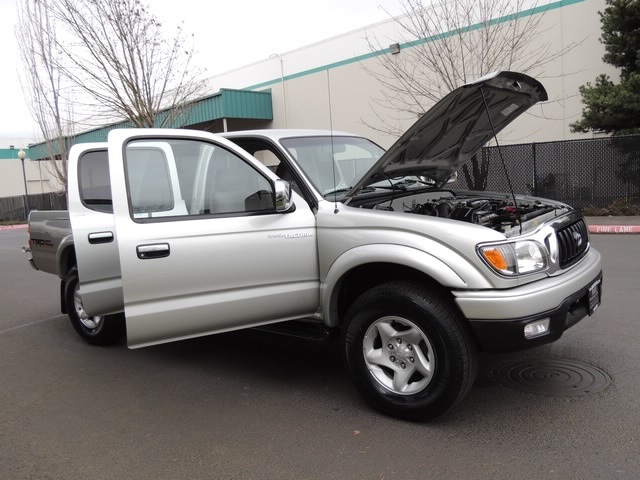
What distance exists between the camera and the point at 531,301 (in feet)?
9.85

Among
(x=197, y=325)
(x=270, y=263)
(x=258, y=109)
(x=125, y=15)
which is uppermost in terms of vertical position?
(x=125, y=15)

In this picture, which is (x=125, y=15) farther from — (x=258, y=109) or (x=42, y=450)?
(x=42, y=450)

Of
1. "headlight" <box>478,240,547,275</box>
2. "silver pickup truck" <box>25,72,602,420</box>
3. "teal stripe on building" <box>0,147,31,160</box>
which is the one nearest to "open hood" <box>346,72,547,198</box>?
"silver pickup truck" <box>25,72,602,420</box>

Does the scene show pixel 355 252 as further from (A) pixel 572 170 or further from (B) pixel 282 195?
(A) pixel 572 170

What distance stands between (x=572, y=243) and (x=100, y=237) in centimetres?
361

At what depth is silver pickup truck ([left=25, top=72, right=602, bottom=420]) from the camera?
3109 mm

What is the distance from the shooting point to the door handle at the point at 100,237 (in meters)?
4.38

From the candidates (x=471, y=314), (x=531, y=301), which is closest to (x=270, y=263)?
(x=471, y=314)

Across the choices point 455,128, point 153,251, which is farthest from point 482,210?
point 153,251

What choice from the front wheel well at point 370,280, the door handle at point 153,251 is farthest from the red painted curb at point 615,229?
the door handle at point 153,251

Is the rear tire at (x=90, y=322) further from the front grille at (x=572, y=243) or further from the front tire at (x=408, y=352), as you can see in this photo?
the front grille at (x=572, y=243)

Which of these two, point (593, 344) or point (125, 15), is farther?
point (125, 15)

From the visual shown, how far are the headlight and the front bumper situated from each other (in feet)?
0.35

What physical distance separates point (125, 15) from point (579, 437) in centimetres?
1621
